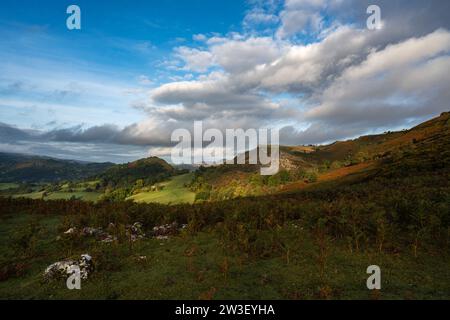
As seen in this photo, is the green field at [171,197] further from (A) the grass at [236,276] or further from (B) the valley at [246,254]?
(A) the grass at [236,276]

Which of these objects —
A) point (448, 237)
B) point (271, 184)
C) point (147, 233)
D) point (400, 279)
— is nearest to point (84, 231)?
point (147, 233)

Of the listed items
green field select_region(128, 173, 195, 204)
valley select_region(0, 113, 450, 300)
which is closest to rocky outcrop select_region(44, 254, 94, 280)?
valley select_region(0, 113, 450, 300)

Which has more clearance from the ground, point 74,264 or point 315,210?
point 315,210

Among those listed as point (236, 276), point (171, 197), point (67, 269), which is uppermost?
point (67, 269)

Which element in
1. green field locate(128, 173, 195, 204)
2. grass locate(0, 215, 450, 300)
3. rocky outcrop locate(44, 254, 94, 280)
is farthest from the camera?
green field locate(128, 173, 195, 204)

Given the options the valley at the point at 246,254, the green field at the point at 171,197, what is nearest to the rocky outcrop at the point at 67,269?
the valley at the point at 246,254

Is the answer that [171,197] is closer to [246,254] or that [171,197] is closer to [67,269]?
[246,254]

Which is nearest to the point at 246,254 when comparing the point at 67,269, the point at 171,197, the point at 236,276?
the point at 236,276

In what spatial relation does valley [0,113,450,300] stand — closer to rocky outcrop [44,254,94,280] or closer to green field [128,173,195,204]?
rocky outcrop [44,254,94,280]

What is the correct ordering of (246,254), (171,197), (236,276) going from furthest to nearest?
(171,197), (246,254), (236,276)

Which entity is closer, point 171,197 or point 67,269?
point 67,269
